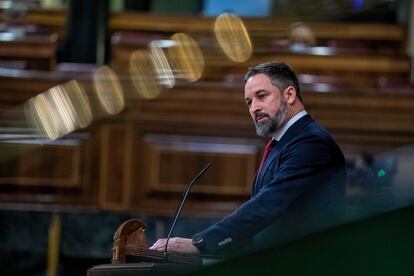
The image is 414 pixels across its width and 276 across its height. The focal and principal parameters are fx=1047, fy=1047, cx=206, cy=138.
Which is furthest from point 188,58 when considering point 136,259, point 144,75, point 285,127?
point 136,259

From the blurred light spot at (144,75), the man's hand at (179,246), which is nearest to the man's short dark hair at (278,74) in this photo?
the man's hand at (179,246)

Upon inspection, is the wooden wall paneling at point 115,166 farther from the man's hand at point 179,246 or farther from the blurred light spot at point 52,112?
the man's hand at point 179,246

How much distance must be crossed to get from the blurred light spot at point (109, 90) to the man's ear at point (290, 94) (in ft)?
9.94

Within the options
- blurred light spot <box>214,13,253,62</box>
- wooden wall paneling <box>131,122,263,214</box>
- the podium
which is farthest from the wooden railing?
the podium

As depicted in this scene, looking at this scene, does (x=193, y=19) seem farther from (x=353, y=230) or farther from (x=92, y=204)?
(x=353, y=230)

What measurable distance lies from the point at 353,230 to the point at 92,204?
3918mm

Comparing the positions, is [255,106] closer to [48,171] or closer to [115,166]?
[115,166]

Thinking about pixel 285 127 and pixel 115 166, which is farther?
pixel 115 166

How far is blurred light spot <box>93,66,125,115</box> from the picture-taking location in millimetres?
5780

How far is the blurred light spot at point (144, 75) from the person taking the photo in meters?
5.88

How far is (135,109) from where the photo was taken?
5.79 metres

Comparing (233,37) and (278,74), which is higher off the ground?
(278,74)

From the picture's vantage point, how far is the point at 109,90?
5895 millimetres

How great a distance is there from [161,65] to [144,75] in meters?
0.13
